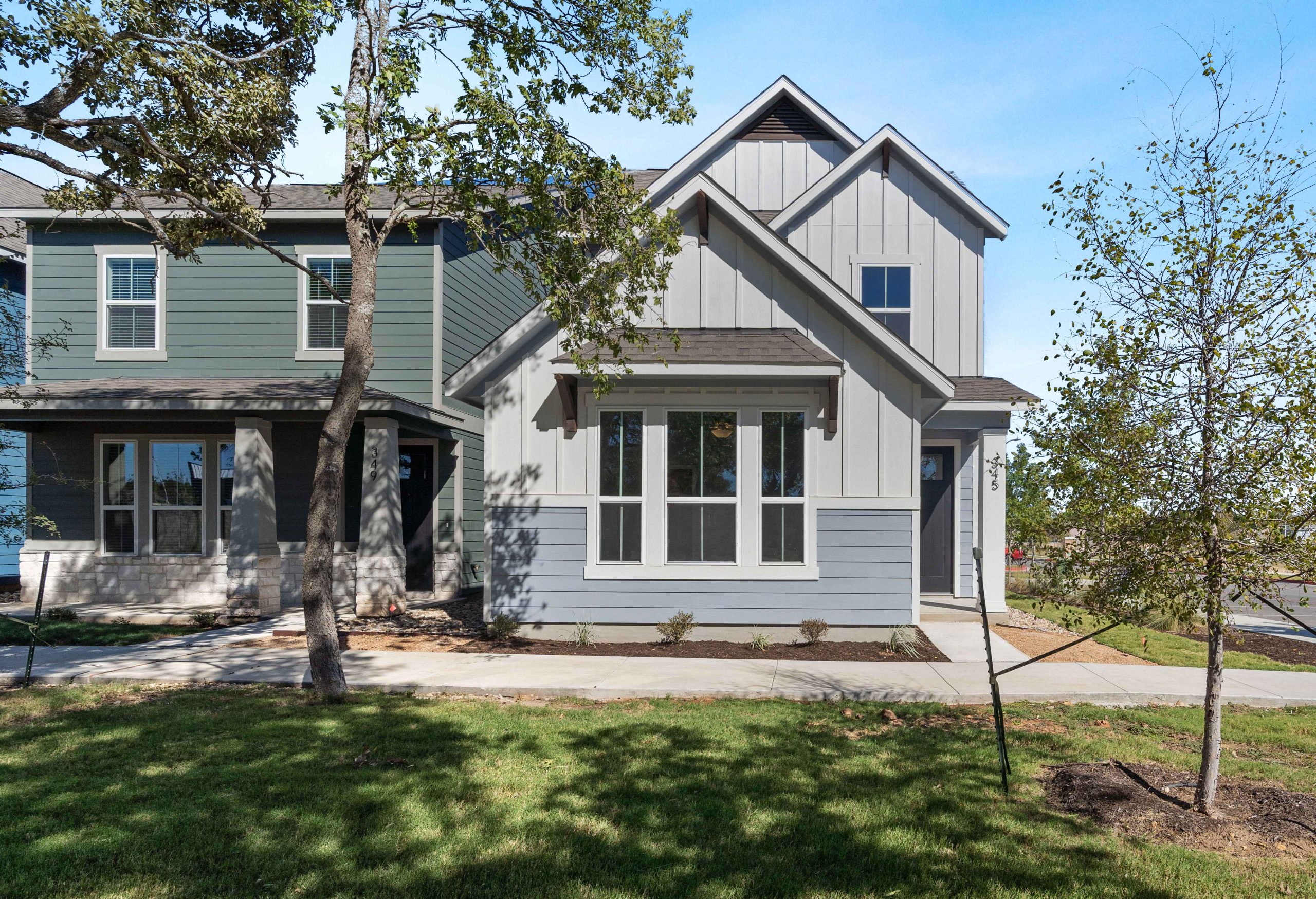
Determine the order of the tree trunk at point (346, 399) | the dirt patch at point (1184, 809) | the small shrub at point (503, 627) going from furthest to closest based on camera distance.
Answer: the small shrub at point (503, 627)
the tree trunk at point (346, 399)
the dirt patch at point (1184, 809)

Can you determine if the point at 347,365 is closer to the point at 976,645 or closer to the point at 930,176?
the point at 976,645

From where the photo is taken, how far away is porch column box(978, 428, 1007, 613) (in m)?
13.5

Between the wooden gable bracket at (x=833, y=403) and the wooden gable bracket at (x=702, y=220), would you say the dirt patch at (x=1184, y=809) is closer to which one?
the wooden gable bracket at (x=833, y=403)

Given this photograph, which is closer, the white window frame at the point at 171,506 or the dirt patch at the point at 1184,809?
the dirt patch at the point at 1184,809

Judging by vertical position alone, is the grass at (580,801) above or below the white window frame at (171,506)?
below

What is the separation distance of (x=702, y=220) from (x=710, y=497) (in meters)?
3.81

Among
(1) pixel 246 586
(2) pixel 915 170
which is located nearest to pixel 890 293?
(2) pixel 915 170

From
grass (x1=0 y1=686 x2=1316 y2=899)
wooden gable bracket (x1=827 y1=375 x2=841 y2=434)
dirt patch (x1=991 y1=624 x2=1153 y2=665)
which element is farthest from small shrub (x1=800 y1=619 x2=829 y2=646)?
grass (x1=0 y1=686 x2=1316 y2=899)

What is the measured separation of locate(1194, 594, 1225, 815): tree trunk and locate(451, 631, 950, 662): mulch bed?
4926 mm

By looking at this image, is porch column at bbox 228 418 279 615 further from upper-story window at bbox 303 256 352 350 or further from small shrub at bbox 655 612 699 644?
small shrub at bbox 655 612 699 644

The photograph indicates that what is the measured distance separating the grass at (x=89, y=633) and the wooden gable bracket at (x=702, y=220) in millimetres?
9189

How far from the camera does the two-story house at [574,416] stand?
441 inches

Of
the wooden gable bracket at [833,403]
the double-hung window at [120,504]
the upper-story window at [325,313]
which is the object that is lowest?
the double-hung window at [120,504]

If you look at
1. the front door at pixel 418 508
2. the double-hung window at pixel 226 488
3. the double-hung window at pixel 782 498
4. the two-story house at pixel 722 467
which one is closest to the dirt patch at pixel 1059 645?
the two-story house at pixel 722 467
